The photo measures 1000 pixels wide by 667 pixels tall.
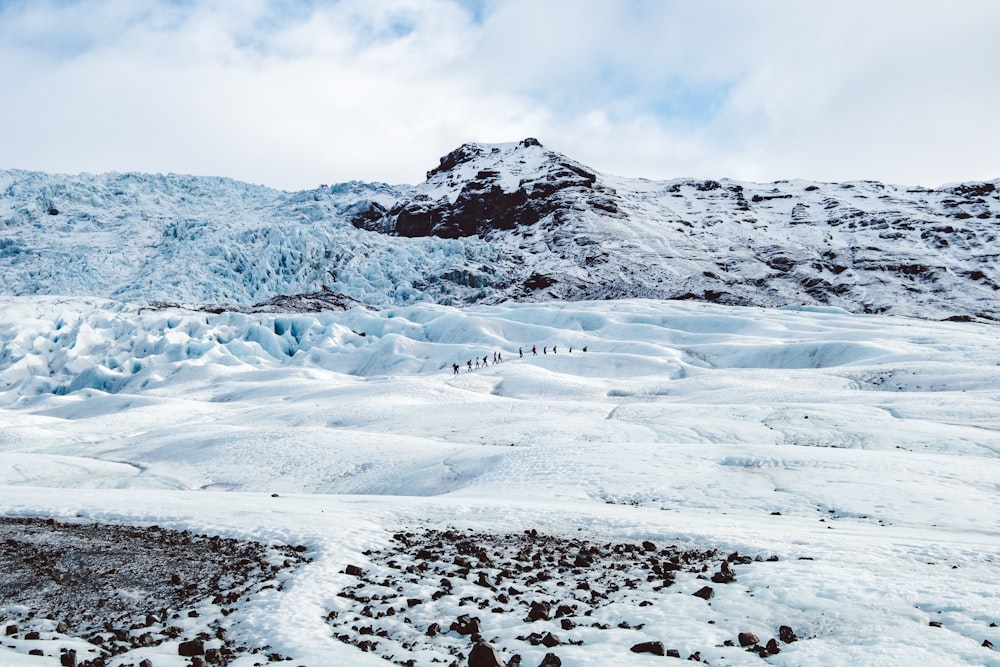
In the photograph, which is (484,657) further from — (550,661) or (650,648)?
(650,648)

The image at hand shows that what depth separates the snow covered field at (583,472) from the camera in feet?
23.3

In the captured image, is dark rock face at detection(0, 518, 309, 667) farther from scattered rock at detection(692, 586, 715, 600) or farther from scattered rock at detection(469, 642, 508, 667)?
scattered rock at detection(692, 586, 715, 600)

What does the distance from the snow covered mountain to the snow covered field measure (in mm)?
41590

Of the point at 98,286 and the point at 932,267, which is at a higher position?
the point at 932,267

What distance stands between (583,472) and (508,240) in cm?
12446

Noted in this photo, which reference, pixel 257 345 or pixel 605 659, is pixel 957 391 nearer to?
pixel 605 659

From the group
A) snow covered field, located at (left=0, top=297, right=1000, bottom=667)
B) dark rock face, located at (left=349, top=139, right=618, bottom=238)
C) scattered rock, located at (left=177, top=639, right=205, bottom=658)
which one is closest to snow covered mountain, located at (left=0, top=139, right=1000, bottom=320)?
dark rock face, located at (left=349, top=139, right=618, bottom=238)

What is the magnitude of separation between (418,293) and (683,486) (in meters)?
91.0

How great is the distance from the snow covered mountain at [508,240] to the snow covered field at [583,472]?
41590 millimetres

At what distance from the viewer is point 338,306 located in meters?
89.4

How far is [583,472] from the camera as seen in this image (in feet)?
58.6

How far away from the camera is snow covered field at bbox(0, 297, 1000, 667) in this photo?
7109 millimetres

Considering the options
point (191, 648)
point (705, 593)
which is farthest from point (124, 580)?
point (705, 593)

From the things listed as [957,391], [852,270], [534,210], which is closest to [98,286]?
[534,210]
